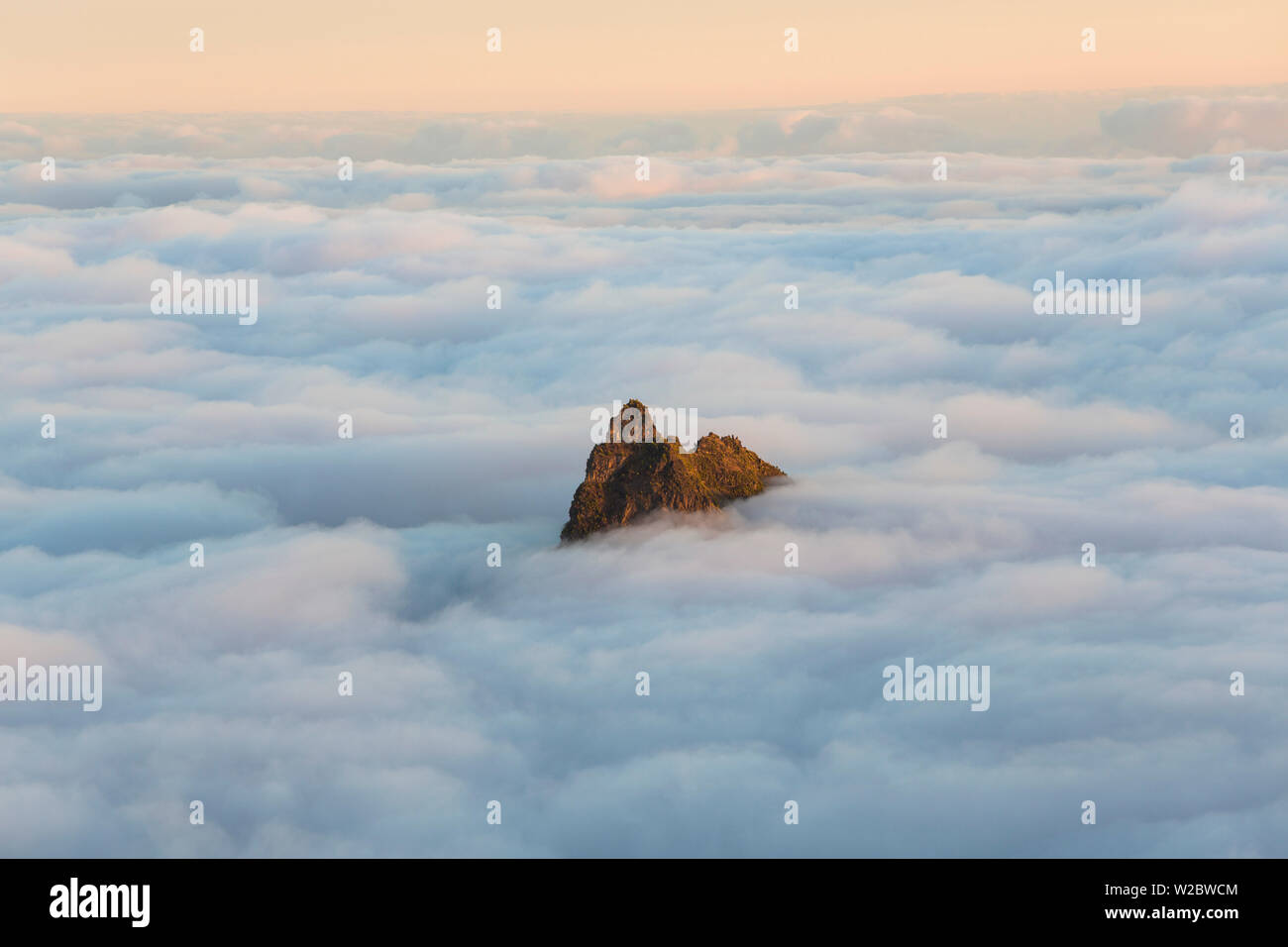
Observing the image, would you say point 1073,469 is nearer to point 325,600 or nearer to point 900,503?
point 900,503

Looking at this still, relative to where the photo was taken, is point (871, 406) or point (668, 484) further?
point (871, 406)

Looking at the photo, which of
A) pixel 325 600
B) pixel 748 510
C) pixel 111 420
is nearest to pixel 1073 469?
pixel 748 510

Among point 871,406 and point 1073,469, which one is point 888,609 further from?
point 871,406

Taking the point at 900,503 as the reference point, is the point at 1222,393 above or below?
above

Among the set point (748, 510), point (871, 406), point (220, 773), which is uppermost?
point (871, 406)
